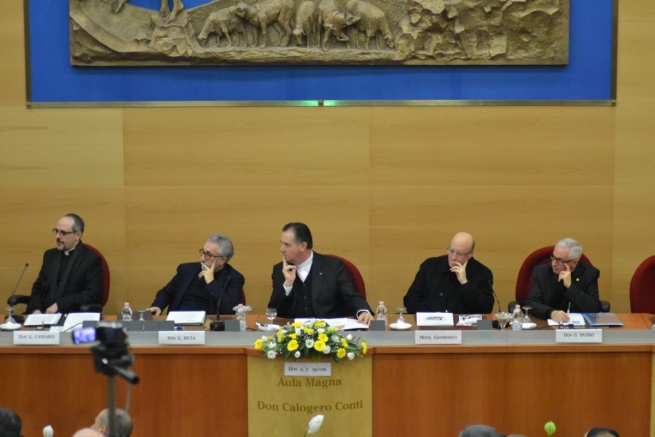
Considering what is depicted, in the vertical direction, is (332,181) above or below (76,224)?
above

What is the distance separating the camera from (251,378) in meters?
4.52

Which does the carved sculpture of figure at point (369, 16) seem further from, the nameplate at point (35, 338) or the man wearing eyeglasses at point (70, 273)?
the nameplate at point (35, 338)

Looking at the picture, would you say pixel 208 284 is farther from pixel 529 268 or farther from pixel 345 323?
pixel 529 268

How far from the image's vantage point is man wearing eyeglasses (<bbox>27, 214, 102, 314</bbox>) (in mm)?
5941

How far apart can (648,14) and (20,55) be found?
14.8ft

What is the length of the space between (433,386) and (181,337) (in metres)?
1.29

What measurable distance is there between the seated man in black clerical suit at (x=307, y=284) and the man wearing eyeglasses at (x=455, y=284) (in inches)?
20.6

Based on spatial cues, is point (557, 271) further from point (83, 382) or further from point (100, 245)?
point (100, 245)

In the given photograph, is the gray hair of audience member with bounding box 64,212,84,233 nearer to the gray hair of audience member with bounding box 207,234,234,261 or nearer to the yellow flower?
the gray hair of audience member with bounding box 207,234,234,261

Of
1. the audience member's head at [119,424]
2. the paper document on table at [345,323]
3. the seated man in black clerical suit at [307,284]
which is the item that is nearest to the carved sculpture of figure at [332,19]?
the seated man in black clerical suit at [307,284]

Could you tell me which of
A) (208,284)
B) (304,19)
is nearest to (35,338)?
(208,284)

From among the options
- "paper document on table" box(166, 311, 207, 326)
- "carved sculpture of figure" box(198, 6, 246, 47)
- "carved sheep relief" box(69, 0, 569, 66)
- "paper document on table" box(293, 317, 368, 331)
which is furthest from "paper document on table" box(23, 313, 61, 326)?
"carved sculpture of figure" box(198, 6, 246, 47)

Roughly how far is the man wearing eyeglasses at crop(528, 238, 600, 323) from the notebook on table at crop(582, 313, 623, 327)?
0.26m

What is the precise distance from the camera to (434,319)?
4.93 m
